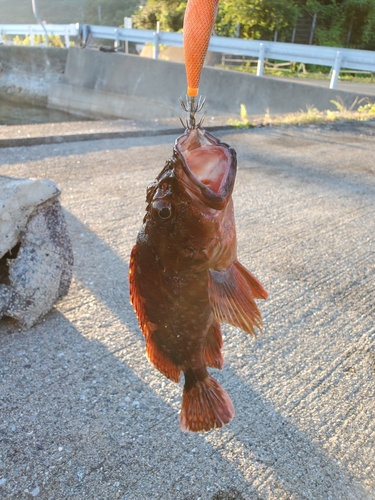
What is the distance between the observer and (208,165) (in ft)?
4.11

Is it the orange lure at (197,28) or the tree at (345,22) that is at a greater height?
the orange lure at (197,28)

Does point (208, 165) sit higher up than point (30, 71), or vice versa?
point (208, 165)

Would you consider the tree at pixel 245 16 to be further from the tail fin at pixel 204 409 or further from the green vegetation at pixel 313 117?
the tail fin at pixel 204 409

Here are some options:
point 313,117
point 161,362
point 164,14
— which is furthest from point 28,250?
point 164,14

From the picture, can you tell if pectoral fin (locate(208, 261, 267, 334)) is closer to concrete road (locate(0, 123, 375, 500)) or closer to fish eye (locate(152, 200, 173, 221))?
fish eye (locate(152, 200, 173, 221))

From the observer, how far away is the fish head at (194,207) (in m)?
1.24

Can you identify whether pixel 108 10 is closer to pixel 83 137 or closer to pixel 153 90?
pixel 153 90

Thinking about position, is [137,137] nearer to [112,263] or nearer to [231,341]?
[112,263]

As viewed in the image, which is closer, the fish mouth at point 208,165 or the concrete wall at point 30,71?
the fish mouth at point 208,165

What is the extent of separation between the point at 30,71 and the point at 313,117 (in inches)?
550

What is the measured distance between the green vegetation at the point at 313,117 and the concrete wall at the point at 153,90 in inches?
23.6

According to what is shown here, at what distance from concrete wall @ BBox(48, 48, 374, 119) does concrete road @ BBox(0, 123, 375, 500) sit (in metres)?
7.28

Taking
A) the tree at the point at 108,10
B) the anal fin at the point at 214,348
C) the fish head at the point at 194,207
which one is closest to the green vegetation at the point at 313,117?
the anal fin at the point at 214,348

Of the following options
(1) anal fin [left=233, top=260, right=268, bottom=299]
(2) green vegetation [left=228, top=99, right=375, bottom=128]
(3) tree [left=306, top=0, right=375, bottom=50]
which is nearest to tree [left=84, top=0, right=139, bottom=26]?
(3) tree [left=306, top=0, right=375, bottom=50]
